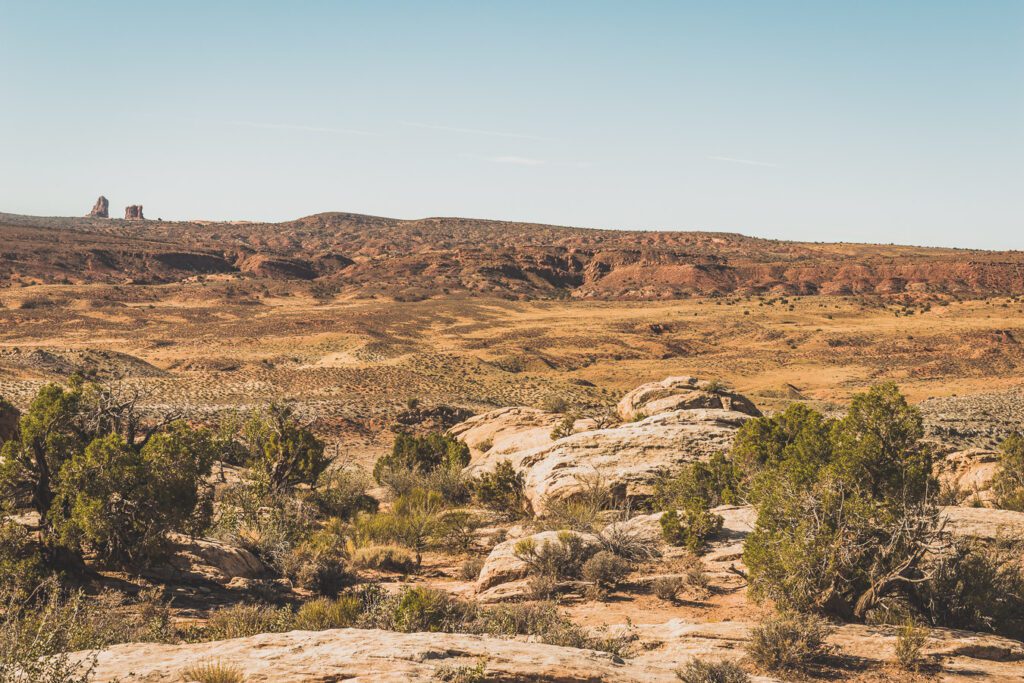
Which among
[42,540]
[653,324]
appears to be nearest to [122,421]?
[42,540]

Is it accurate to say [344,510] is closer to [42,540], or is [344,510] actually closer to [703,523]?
[42,540]

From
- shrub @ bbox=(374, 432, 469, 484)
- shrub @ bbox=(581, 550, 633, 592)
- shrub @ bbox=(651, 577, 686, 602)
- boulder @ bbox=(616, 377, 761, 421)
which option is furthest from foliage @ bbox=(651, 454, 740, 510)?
shrub @ bbox=(374, 432, 469, 484)

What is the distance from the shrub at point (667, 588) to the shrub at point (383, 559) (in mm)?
5211

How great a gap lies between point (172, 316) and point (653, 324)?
5482 cm

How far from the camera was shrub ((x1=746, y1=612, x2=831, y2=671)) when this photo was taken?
755cm

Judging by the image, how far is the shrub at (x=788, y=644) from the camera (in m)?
7.55

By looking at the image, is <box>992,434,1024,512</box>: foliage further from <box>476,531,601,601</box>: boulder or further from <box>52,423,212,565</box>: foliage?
<box>52,423,212,565</box>: foliage

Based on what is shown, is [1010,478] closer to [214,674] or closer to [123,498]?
[214,674]

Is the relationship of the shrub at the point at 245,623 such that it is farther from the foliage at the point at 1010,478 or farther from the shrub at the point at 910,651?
the foliage at the point at 1010,478

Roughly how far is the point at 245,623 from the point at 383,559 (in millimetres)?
5202

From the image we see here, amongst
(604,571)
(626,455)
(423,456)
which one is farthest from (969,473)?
(423,456)

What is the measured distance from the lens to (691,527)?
12.8 metres

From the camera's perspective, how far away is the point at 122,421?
530 inches

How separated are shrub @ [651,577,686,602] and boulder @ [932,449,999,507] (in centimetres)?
901
